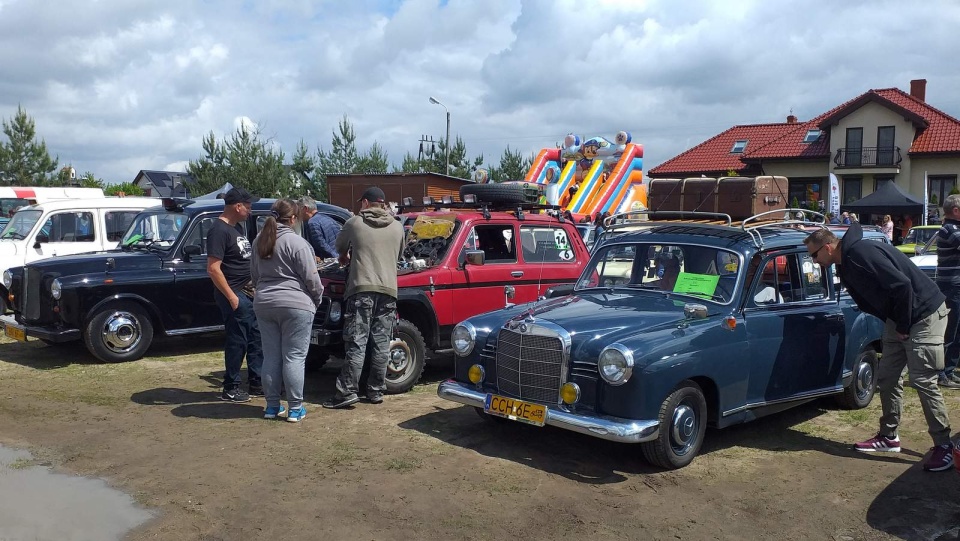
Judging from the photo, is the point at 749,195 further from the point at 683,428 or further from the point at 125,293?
the point at 125,293

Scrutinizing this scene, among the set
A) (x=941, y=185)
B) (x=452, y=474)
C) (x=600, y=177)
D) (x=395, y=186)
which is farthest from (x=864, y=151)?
(x=452, y=474)

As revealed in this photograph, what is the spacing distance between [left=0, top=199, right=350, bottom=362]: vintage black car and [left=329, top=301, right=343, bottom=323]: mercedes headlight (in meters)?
2.81

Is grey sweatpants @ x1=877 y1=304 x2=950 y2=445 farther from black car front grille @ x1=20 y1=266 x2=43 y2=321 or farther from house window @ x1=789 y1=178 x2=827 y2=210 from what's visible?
house window @ x1=789 y1=178 x2=827 y2=210

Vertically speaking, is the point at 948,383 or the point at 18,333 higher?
the point at 18,333

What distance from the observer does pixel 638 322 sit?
5.62 m

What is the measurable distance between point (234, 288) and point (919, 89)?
49.1 meters

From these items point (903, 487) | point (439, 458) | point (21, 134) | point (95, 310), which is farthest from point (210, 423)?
point (21, 134)

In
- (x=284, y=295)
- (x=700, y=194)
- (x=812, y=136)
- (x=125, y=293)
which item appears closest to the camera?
(x=284, y=295)

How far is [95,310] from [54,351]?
1.59 meters

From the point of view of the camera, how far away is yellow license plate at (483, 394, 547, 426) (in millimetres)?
5465

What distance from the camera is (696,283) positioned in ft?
20.4

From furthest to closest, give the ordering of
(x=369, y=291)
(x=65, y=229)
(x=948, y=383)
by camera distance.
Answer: (x=65, y=229)
(x=948, y=383)
(x=369, y=291)

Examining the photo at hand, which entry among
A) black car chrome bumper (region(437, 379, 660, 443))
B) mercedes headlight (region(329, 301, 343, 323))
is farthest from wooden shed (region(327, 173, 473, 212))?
black car chrome bumper (region(437, 379, 660, 443))

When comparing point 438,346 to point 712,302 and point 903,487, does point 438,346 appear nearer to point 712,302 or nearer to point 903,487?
point 712,302
